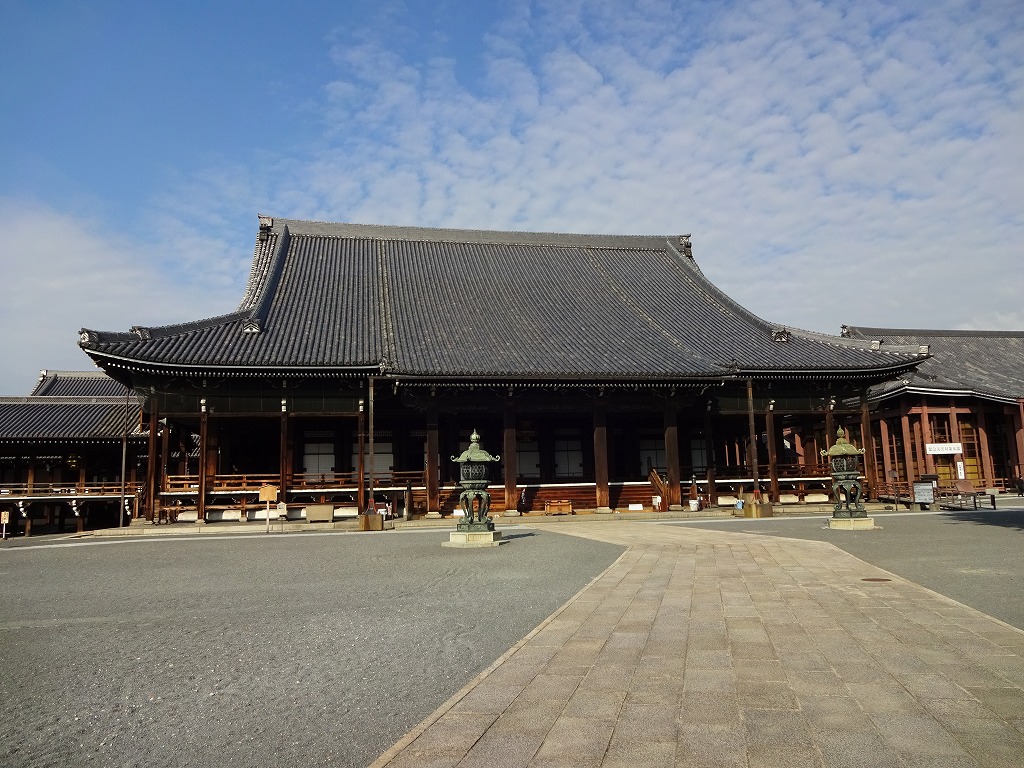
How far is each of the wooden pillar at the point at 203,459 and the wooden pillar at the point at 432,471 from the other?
24.0ft

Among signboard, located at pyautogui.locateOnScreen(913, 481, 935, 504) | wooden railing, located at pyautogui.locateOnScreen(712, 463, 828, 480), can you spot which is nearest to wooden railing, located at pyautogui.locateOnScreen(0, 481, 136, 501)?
wooden railing, located at pyautogui.locateOnScreen(712, 463, 828, 480)

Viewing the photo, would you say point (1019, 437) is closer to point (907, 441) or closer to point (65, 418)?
point (907, 441)

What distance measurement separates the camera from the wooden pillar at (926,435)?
31.5 metres

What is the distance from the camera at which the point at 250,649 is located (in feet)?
20.5

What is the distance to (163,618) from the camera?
25.3ft

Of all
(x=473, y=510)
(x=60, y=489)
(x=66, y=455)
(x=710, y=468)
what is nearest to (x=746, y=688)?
(x=473, y=510)

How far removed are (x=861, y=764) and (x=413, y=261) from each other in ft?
100

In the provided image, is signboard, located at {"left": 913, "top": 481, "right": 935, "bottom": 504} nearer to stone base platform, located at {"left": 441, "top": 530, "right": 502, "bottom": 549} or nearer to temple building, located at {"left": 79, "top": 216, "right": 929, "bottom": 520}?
temple building, located at {"left": 79, "top": 216, "right": 929, "bottom": 520}

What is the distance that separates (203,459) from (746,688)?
70.0ft

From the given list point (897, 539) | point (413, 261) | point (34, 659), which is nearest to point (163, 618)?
point (34, 659)

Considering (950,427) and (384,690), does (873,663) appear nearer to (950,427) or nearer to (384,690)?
(384,690)

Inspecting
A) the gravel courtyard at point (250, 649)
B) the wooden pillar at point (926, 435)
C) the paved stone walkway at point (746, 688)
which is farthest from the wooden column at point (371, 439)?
the wooden pillar at point (926, 435)

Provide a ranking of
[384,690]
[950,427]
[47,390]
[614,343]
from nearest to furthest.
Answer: [384,690]
[614,343]
[950,427]
[47,390]

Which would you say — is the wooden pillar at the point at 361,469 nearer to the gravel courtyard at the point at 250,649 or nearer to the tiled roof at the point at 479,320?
the tiled roof at the point at 479,320
